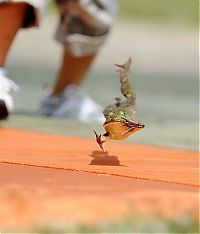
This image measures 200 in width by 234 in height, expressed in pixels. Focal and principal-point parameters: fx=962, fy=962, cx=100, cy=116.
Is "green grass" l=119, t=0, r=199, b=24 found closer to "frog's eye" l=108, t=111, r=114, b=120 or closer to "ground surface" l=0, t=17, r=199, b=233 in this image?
"ground surface" l=0, t=17, r=199, b=233

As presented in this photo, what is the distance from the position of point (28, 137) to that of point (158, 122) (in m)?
0.84

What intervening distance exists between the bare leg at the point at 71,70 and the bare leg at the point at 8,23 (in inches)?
24.3

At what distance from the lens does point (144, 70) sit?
21.5 feet

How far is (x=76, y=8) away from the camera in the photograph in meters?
3.08

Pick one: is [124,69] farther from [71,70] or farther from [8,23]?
[71,70]

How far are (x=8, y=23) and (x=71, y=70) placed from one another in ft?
2.25

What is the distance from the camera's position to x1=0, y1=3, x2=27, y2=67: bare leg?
2600 mm

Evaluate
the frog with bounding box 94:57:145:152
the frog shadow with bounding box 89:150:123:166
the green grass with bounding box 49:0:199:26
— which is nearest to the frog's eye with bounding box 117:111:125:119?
the frog with bounding box 94:57:145:152

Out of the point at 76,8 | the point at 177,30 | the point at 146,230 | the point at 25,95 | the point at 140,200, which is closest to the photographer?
the point at 146,230

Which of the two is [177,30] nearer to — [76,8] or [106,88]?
[106,88]

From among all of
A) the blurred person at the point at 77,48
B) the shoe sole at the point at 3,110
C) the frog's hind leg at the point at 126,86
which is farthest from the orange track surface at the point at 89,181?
the blurred person at the point at 77,48

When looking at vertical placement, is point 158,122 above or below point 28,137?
above

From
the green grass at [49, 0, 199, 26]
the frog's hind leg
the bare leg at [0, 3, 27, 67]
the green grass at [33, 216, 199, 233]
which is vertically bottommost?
the green grass at [33, 216, 199, 233]

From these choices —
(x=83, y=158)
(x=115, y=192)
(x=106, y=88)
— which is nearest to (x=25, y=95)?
(x=106, y=88)
